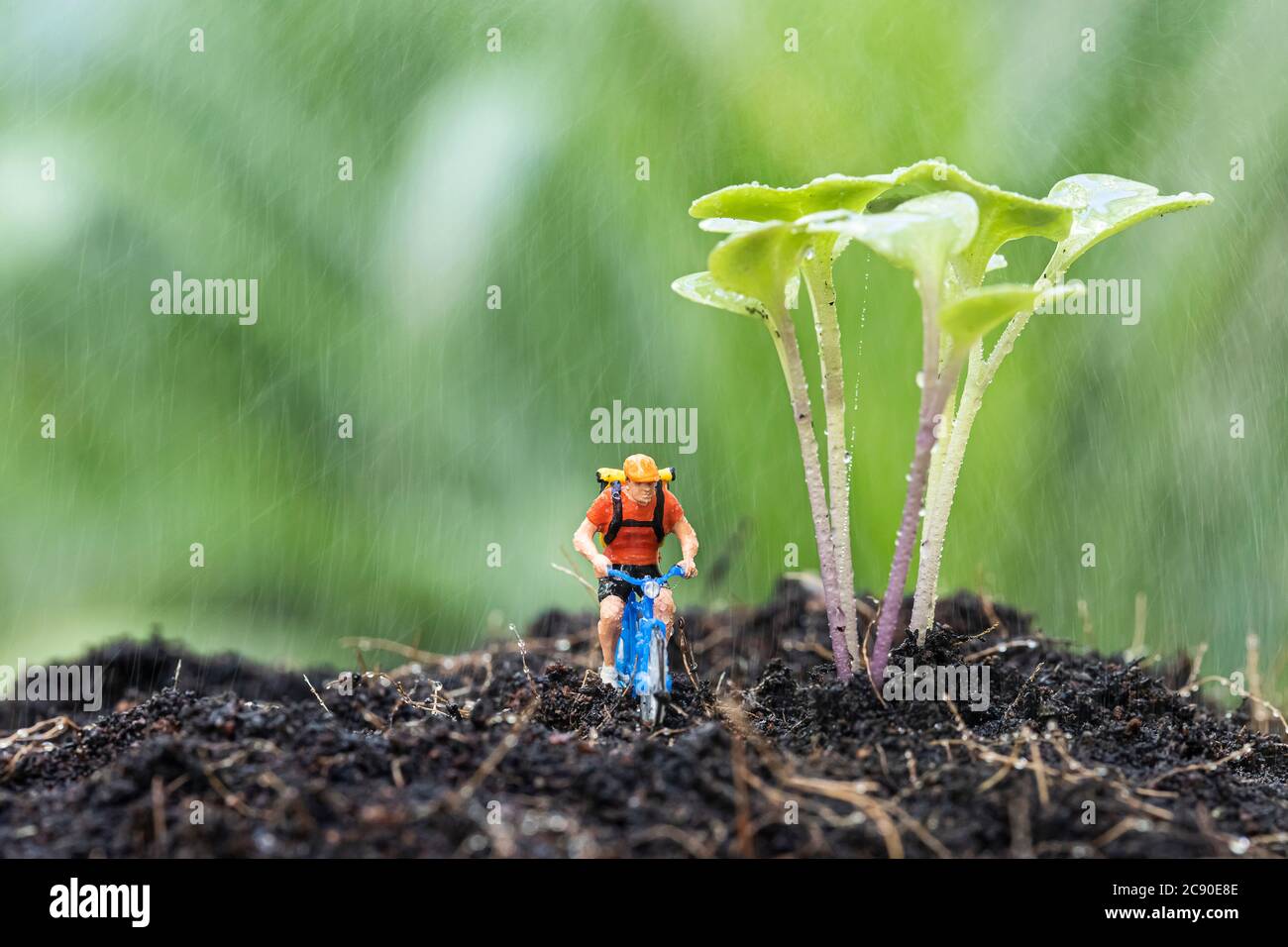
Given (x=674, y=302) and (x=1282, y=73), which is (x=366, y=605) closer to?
(x=674, y=302)

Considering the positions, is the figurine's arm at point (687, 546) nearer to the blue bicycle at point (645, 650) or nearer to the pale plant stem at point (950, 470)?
the blue bicycle at point (645, 650)

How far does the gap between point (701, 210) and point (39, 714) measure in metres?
1.31

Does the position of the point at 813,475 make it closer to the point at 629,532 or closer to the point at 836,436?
the point at 836,436

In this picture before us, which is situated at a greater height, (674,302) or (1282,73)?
(1282,73)

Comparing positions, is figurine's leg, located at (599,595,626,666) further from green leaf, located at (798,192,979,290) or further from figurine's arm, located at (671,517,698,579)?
green leaf, located at (798,192,979,290)

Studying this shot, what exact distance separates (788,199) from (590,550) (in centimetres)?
50

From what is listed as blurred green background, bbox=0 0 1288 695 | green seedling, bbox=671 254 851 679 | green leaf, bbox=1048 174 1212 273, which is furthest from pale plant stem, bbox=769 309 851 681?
blurred green background, bbox=0 0 1288 695

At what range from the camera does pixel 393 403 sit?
7.84 feet

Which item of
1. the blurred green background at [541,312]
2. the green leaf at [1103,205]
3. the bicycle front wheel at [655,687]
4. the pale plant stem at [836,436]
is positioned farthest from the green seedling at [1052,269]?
the blurred green background at [541,312]

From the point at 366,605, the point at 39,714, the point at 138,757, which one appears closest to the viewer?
the point at 138,757

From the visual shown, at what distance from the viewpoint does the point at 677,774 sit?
995 millimetres

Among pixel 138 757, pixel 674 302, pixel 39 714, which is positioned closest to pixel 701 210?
pixel 138 757
